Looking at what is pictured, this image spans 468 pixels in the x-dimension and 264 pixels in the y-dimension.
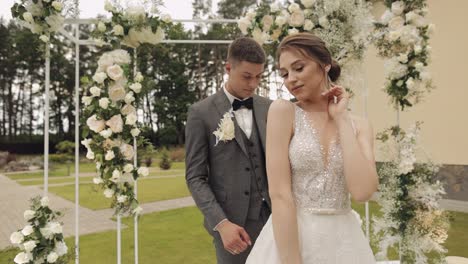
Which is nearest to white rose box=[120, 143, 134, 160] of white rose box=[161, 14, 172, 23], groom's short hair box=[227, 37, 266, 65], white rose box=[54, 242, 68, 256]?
white rose box=[54, 242, 68, 256]

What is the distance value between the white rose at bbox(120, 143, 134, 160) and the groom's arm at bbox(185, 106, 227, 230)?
71 cm

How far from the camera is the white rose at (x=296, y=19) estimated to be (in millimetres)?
2990

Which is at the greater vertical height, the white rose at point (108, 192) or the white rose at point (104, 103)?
the white rose at point (104, 103)

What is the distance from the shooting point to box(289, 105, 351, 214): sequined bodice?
1387mm

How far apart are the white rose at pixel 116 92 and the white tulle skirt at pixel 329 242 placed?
5.21 ft

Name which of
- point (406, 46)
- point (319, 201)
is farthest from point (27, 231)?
point (406, 46)

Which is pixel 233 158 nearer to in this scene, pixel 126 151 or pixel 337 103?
pixel 337 103

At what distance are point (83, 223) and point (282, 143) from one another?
898cm

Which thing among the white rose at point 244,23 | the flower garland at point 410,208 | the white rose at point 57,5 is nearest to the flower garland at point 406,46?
the flower garland at point 410,208

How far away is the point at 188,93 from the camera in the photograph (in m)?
18.3

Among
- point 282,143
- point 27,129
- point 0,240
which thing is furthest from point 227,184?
point 27,129

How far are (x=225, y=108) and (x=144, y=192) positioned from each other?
12327 mm

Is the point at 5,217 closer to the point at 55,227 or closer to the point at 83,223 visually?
the point at 83,223

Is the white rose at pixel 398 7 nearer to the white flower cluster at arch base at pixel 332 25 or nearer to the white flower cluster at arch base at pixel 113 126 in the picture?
the white flower cluster at arch base at pixel 332 25
